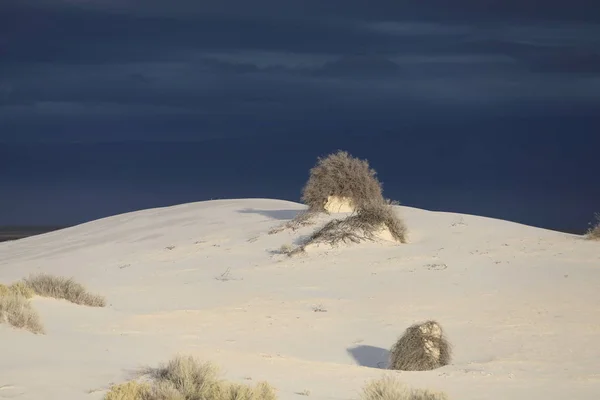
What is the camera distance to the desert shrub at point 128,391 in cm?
948

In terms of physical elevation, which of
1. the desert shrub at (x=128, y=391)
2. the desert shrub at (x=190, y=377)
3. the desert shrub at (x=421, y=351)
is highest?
the desert shrub at (x=421, y=351)

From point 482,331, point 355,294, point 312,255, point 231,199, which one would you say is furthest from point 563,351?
point 231,199

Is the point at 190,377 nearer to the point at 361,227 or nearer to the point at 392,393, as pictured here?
the point at 392,393

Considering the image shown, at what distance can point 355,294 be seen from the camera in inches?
859

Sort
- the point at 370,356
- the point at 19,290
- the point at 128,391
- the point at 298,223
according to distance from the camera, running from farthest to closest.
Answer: the point at 298,223 < the point at 370,356 < the point at 19,290 < the point at 128,391

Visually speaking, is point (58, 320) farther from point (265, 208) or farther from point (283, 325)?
point (265, 208)

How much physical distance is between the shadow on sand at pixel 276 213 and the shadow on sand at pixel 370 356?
54.9 ft

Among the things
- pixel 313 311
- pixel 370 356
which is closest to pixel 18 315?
pixel 370 356

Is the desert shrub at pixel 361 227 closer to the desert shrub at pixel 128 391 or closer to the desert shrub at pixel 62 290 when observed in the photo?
the desert shrub at pixel 62 290

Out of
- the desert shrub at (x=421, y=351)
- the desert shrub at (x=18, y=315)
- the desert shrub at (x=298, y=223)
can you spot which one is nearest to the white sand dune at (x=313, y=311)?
the desert shrub at (x=18, y=315)

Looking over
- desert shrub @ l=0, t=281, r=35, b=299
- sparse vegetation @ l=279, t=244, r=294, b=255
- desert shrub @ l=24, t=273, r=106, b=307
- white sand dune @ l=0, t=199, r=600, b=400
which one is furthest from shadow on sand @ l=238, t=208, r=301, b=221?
desert shrub @ l=0, t=281, r=35, b=299

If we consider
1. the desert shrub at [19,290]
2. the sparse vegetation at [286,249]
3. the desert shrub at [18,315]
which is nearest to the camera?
the desert shrub at [18,315]

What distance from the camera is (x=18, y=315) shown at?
1302 cm

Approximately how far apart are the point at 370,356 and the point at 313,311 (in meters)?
3.58
